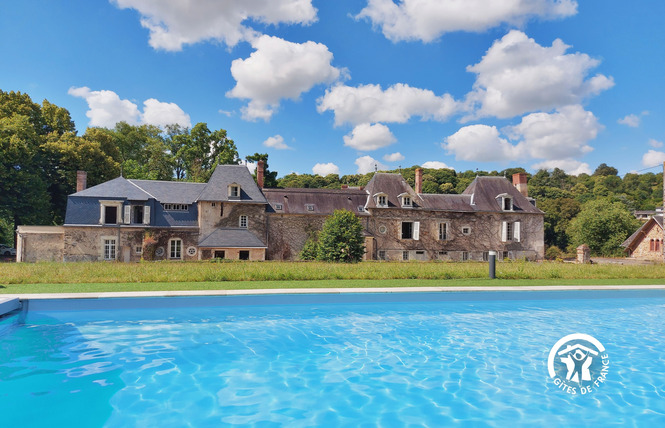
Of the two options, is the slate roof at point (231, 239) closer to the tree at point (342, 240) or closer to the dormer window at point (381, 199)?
the tree at point (342, 240)

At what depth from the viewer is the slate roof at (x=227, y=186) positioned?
3140 cm

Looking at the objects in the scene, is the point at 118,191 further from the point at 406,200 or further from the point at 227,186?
the point at 406,200

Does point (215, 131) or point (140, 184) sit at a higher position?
point (215, 131)

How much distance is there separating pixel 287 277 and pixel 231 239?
1556 centimetres

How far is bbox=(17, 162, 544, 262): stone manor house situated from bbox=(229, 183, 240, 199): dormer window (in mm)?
84

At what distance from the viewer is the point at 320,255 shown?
83.9 ft

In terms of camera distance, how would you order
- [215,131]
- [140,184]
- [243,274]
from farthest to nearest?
[215,131] < [140,184] < [243,274]

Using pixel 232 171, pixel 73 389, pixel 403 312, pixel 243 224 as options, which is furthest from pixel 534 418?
pixel 232 171

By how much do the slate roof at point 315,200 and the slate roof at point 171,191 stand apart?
5.97 meters

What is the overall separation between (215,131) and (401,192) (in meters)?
26.1

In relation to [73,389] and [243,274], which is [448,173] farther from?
[73,389]

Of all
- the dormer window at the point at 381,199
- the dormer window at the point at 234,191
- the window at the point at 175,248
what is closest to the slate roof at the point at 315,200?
the dormer window at the point at 381,199

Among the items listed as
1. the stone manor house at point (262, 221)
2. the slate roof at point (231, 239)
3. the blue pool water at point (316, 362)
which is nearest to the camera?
the blue pool water at point (316, 362)

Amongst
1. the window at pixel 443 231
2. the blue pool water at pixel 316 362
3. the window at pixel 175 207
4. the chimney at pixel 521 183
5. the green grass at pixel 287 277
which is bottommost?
the blue pool water at pixel 316 362
